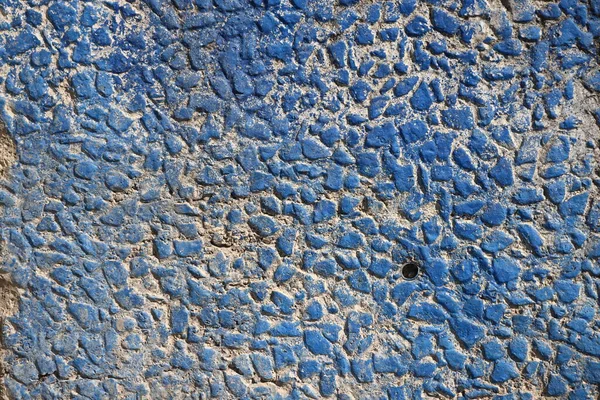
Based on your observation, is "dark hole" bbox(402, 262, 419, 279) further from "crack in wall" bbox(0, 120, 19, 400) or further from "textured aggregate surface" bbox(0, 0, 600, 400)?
"crack in wall" bbox(0, 120, 19, 400)

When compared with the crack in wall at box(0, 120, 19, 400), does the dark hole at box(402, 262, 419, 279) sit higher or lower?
higher

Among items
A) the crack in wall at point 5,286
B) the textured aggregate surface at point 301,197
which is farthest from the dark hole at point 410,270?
the crack in wall at point 5,286

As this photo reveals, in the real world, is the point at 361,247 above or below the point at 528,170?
below

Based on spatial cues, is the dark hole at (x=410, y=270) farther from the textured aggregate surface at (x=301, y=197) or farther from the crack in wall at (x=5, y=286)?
the crack in wall at (x=5, y=286)

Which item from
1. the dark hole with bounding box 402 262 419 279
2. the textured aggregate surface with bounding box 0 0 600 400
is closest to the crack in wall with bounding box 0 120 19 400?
the textured aggregate surface with bounding box 0 0 600 400

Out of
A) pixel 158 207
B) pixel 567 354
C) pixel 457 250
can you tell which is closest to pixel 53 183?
pixel 158 207

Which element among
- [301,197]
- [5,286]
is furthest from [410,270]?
[5,286]

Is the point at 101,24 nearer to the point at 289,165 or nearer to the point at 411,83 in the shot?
the point at 289,165
